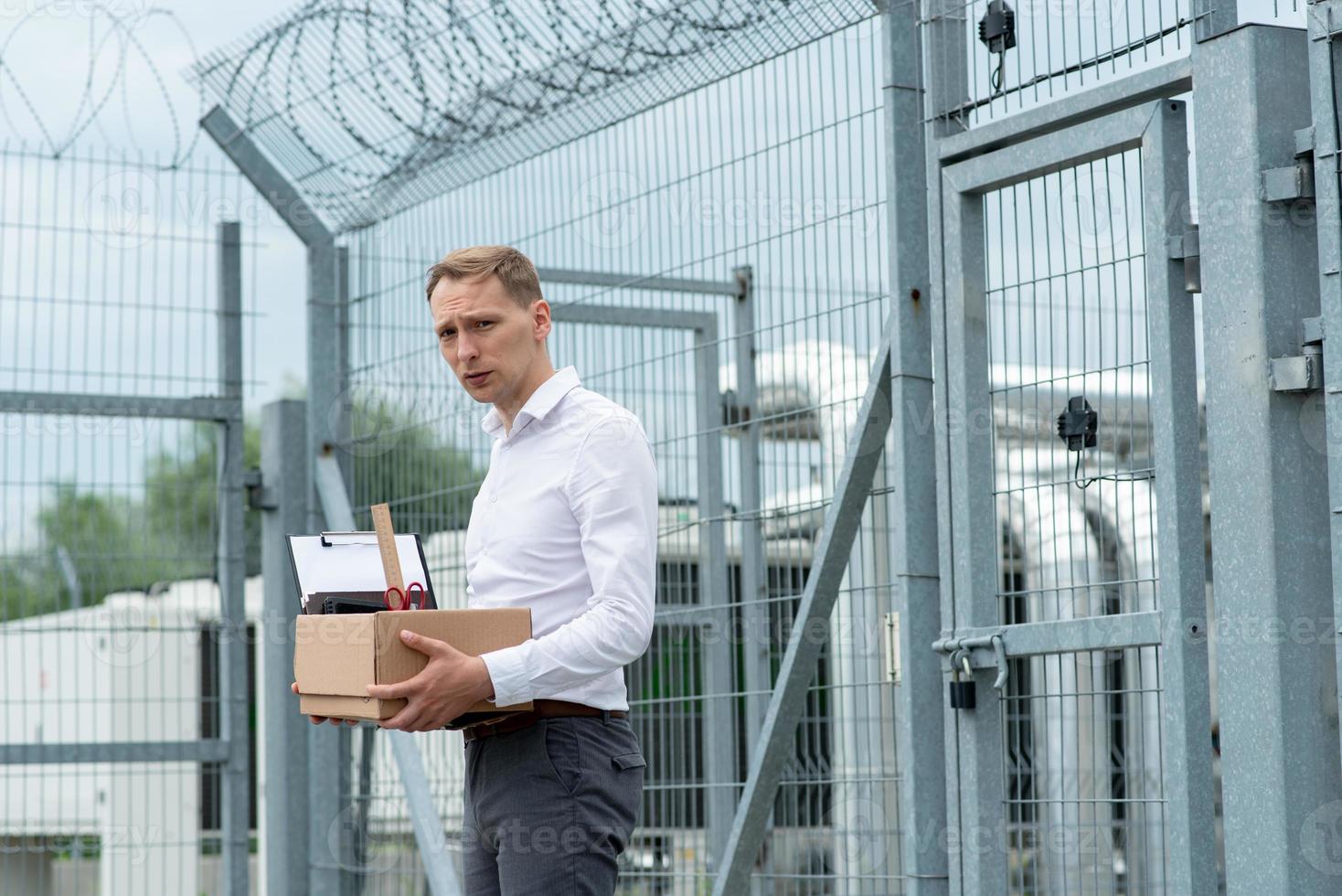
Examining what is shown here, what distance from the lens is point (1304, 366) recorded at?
363cm

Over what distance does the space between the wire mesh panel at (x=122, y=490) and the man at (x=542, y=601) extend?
4.08 metres

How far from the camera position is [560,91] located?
19.7 ft

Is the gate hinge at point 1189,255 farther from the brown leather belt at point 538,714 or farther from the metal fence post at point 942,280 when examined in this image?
the brown leather belt at point 538,714

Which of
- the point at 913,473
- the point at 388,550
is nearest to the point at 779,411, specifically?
the point at 913,473

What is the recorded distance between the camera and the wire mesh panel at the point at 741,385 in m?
5.00

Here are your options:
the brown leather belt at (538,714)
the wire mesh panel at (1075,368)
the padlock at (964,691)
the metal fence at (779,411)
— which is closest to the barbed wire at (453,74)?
the metal fence at (779,411)

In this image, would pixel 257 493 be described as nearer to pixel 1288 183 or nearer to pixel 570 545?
pixel 570 545

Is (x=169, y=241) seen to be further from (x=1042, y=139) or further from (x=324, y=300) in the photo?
(x=1042, y=139)

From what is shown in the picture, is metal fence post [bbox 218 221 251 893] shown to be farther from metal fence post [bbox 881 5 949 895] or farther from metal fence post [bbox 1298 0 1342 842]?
metal fence post [bbox 1298 0 1342 842]

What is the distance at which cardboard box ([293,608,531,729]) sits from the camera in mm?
3045

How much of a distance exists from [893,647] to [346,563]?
1.76 m

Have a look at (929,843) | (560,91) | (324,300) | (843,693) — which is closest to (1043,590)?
(929,843)

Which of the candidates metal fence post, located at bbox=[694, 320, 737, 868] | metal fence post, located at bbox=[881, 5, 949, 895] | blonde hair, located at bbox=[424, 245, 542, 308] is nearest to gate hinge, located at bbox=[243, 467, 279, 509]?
metal fence post, located at bbox=[694, 320, 737, 868]

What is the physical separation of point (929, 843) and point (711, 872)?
978mm
